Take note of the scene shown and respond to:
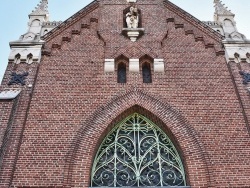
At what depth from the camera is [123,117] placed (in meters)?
11.6

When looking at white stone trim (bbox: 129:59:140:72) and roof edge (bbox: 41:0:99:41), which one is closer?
white stone trim (bbox: 129:59:140:72)

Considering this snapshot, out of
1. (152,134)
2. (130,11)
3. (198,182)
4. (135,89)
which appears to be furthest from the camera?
(130,11)

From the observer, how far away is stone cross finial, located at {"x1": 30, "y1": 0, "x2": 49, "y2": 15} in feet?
49.5

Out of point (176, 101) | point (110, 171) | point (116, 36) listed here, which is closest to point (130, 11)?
point (116, 36)

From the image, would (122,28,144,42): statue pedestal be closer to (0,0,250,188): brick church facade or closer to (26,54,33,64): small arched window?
(0,0,250,188): brick church facade

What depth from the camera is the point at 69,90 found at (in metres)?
12.0

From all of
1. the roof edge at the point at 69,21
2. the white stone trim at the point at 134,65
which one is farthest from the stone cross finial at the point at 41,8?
the white stone trim at the point at 134,65

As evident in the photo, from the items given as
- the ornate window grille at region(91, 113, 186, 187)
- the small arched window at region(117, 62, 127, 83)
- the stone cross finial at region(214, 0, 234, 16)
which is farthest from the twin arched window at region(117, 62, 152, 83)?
the stone cross finial at region(214, 0, 234, 16)

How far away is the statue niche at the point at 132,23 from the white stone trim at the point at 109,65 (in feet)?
4.57

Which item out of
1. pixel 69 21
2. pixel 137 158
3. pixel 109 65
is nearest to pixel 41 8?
pixel 69 21

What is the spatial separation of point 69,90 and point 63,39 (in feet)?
8.16

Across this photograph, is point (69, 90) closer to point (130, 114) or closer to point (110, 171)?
point (130, 114)

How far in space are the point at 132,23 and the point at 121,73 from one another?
2.47 metres

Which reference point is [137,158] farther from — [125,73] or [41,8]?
[41,8]
